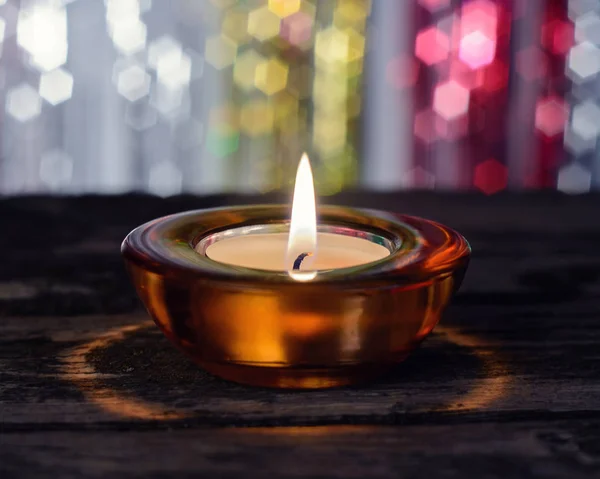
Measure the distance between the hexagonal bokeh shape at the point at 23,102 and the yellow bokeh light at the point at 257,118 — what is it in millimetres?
470

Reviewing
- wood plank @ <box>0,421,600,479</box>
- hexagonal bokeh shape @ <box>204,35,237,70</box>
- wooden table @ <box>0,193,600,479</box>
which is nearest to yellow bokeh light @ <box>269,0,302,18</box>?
hexagonal bokeh shape @ <box>204,35,237,70</box>

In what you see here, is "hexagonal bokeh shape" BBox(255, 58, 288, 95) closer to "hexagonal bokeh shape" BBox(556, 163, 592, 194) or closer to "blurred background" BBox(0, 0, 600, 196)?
"blurred background" BBox(0, 0, 600, 196)

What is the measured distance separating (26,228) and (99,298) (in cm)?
22

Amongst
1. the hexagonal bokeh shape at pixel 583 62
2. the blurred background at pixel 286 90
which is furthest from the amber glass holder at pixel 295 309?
the hexagonal bokeh shape at pixel 583 62

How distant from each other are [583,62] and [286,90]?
26.3 inches

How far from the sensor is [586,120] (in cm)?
169

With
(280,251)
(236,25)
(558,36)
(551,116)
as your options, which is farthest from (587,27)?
(280,251)

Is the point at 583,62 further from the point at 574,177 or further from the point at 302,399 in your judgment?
the point at 302,399

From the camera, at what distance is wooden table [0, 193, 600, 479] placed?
30 cm

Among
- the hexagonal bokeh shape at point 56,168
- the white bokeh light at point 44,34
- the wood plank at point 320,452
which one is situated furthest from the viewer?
the hexagonal bokeh shape at point 56,168

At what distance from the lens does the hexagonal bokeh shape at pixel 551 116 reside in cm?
166

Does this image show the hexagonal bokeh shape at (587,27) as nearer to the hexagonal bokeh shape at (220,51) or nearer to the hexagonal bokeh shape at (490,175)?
the hexagonal bokeh shape at (490,175)

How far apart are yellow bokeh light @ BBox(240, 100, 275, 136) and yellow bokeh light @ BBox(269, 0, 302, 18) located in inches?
7.8

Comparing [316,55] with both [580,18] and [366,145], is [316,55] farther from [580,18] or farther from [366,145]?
[580,18]
